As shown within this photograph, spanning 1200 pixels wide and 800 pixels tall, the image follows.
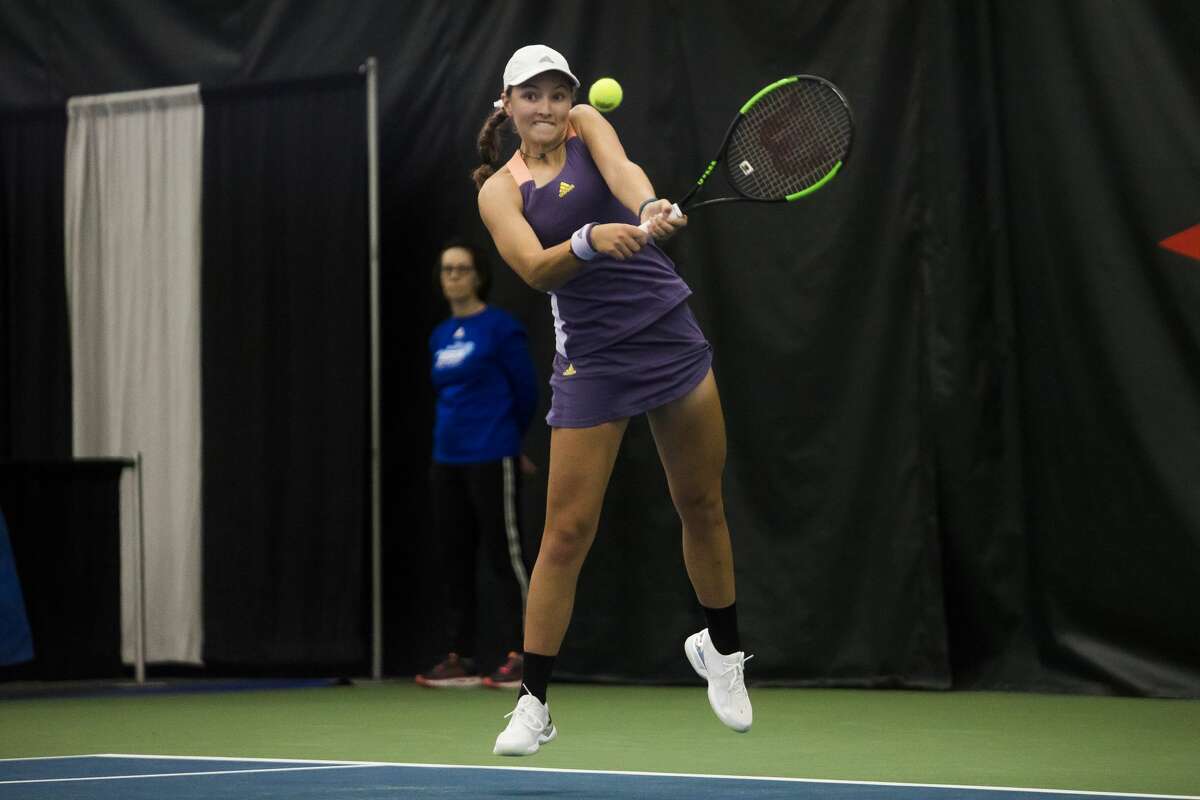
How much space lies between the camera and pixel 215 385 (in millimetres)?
7367

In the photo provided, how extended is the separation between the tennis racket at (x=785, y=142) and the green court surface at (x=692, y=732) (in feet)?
4.37

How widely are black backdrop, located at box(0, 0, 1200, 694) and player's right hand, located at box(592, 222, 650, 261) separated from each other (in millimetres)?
2711

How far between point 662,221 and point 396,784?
1.33 m

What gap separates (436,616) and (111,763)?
277cm

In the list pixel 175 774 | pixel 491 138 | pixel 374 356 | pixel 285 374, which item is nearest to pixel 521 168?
pixel 491 138

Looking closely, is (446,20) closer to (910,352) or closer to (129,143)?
(129,143)

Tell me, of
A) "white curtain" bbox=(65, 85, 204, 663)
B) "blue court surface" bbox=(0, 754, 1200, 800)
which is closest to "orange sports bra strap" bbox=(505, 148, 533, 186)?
"blue court surface" bbox=(0, 754, 1200, 800)

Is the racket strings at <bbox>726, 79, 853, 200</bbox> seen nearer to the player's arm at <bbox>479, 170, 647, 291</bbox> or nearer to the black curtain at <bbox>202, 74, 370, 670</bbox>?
the player's arm at <bbox>479, 170, 647, 291</bbox>

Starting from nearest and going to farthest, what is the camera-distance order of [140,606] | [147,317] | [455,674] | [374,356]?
[455,674] → [374,356] → [140,606] → [147,317]

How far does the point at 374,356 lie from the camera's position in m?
7.00

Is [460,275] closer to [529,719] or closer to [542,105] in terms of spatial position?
[542,105]

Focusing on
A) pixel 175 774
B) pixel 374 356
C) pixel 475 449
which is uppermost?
pixel 374 356

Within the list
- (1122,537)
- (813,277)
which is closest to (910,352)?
(813,277)

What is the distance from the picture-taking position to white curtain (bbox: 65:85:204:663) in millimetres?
7441
